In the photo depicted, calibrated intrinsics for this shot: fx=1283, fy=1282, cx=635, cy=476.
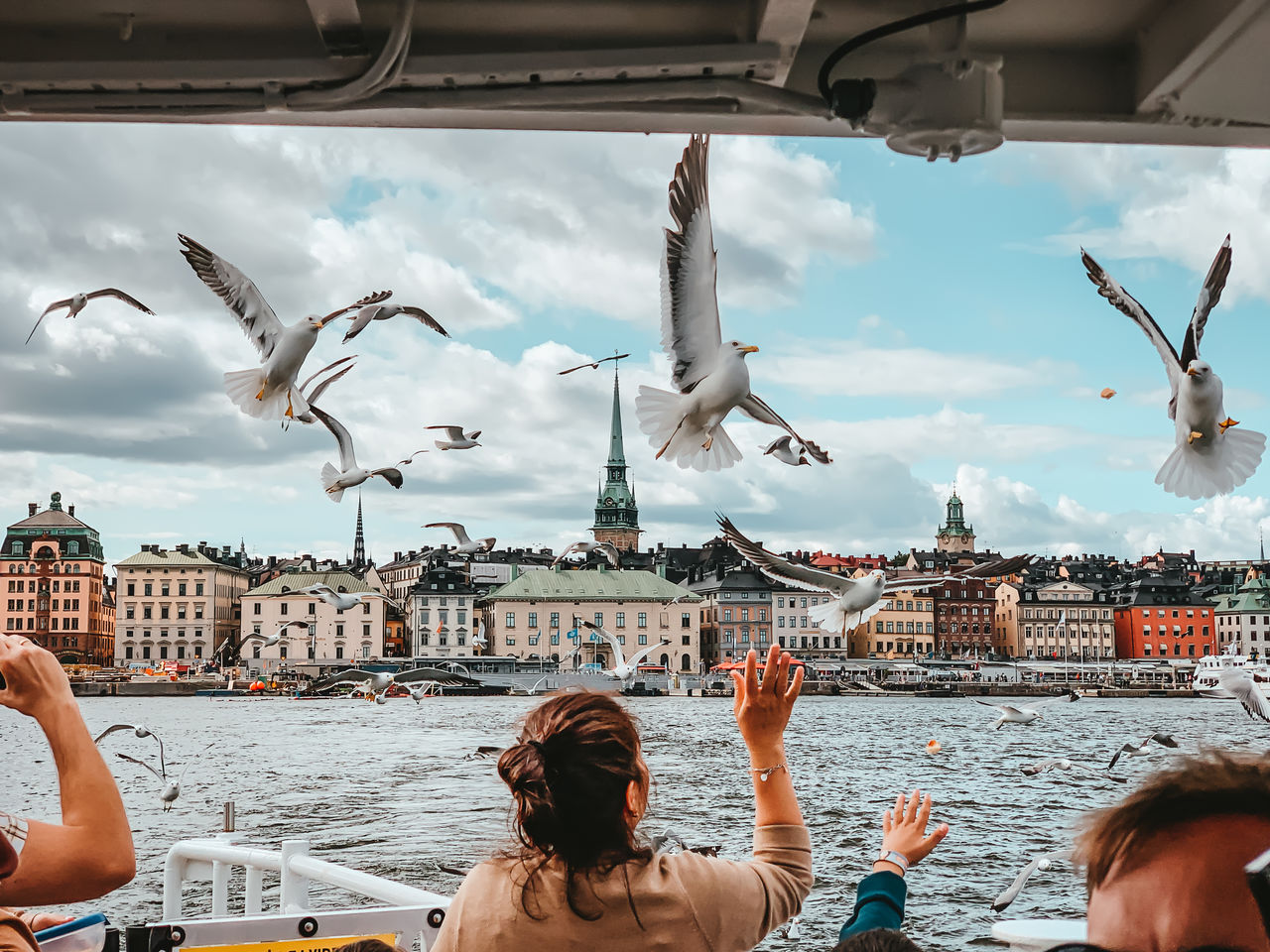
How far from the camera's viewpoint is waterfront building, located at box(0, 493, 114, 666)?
49.3 ft

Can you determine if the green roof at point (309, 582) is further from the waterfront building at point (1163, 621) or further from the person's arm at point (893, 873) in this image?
the person's arm at point (893, 873)

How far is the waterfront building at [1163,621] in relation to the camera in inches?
2281

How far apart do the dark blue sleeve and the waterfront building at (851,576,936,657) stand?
2519 inches

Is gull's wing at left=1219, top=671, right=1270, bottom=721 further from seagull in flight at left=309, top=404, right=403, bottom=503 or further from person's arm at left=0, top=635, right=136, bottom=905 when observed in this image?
person's arm at left=0, top=635, right=136, bottom=905

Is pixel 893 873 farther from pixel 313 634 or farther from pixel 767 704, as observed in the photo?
pixel 313 634

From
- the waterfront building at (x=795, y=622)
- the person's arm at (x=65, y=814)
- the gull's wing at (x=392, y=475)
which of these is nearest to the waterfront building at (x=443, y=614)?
the waterfront building at (x=795, y=622)

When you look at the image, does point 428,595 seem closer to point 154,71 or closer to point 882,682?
point 882,682

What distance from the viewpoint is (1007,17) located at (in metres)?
1.46

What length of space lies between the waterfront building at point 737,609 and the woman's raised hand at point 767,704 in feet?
166

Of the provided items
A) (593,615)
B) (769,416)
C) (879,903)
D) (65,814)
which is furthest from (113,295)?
(593,615)

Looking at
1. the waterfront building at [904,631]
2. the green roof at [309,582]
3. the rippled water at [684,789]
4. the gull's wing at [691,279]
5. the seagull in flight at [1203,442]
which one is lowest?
the rippled water at [684,789]

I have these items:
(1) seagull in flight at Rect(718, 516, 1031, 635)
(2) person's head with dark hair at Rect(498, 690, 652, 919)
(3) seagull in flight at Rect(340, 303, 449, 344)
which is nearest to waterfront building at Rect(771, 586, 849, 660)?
(1) seagull in flight at Rect(718, 516, 1031, 635)

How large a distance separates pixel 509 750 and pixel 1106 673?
205 ft

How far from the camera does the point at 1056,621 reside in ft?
212
